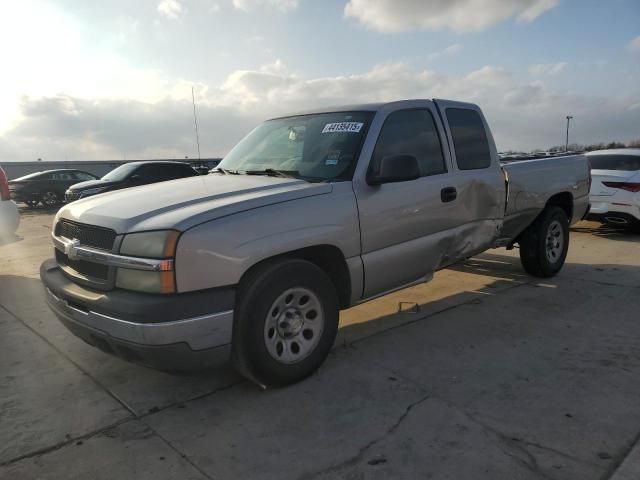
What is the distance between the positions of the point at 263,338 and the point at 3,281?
503 cm

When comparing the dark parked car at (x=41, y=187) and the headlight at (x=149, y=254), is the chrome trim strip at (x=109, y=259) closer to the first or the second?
the headlight at (x=149, y=254)

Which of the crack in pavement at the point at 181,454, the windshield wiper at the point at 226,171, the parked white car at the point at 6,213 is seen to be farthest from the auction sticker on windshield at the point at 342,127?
the parked white car at the point at 6,213

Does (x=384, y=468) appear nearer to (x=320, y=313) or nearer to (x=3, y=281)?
(x=320, y=313)

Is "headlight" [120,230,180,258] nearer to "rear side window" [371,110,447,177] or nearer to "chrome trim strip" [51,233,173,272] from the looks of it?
"chrome trim strip" [51,233,173,272]

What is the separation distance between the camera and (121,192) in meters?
3.92

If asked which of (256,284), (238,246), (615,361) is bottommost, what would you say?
(615,361)

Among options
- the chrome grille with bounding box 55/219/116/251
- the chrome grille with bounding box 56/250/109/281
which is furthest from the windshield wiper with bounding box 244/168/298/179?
the chrome grille with bounding box 56/250/109/281

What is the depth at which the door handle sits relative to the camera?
436cm

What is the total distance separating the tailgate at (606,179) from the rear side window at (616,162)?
282 millimetres

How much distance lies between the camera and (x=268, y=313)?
3139 millimetres

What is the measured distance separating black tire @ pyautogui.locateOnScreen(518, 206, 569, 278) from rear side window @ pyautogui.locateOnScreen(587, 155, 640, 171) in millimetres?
4318

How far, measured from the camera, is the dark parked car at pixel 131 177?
42.6ft

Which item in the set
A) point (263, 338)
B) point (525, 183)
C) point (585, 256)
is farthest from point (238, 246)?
point (585, 256)

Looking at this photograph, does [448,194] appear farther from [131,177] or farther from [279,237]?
[131,177]
